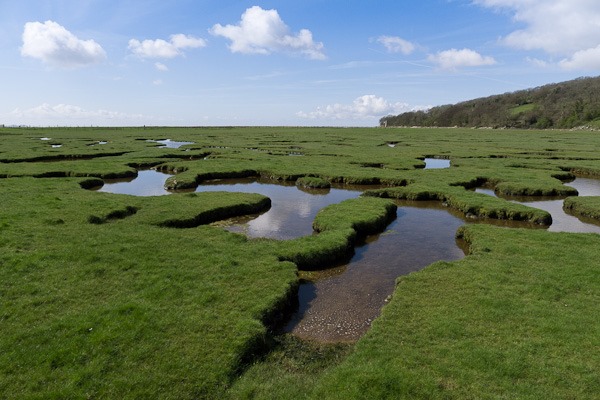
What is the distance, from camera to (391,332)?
1248cm

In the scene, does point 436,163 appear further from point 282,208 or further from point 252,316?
point 252,316

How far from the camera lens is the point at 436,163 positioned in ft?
200

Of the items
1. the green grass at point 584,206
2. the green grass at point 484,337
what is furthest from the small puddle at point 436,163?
the green grass at point 484,337

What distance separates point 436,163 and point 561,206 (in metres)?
27.7

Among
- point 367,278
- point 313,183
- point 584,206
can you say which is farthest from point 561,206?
point 367,278

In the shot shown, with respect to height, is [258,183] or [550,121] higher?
[550,121]

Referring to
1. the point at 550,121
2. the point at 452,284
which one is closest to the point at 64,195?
the point at 452,284

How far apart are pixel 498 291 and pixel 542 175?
36.2 m

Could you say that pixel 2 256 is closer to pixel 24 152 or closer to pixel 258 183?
pixel 258 183

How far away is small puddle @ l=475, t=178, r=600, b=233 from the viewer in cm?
2719

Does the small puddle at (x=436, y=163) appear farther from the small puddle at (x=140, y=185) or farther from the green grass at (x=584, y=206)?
the small puddle at (x=140, y=185)

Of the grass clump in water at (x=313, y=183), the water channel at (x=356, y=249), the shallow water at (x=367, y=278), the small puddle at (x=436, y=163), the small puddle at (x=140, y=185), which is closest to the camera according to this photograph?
the shallow water at (x=367, y=278)

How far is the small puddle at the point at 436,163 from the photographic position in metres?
56.5

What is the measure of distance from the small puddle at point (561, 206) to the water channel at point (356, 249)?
83mm
